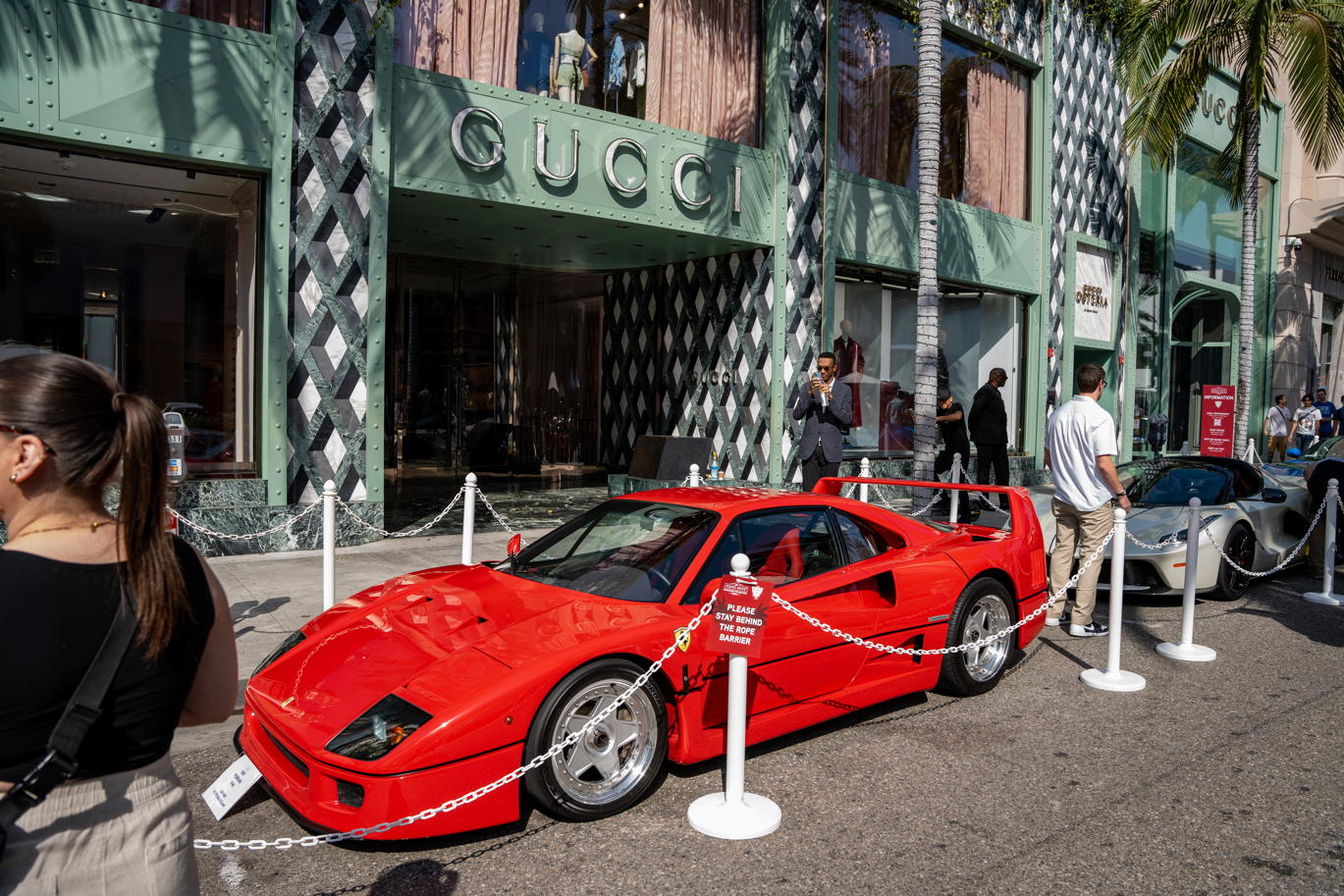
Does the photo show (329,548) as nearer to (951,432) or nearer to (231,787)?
(231,787)

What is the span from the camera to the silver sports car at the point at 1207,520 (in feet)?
27.2

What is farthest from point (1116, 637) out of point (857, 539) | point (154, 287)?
point (154, 287)

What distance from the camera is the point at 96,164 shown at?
910cm

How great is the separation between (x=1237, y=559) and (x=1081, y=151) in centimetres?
1215

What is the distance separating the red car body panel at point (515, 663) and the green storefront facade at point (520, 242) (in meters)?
5.90

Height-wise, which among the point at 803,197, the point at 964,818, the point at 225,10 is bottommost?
the point at 964,818

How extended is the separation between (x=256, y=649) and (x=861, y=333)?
11256 mm

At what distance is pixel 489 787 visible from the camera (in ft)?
11.7

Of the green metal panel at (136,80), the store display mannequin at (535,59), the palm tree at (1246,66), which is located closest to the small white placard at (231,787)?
the green metal panel at (136,80)

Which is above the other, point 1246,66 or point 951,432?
point 1246,66

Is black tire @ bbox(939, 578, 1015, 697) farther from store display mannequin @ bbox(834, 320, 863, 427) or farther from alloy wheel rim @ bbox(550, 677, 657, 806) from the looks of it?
store display mannequin @ bbox(834, 320, 863, 427)

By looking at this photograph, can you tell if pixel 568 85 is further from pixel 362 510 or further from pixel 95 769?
pixel 95 769

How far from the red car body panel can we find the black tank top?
5.89 feet

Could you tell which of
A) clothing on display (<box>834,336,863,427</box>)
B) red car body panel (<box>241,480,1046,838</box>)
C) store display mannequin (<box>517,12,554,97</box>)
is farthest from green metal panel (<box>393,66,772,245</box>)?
red car body panel (<box>241,480,1046,838</box>)
